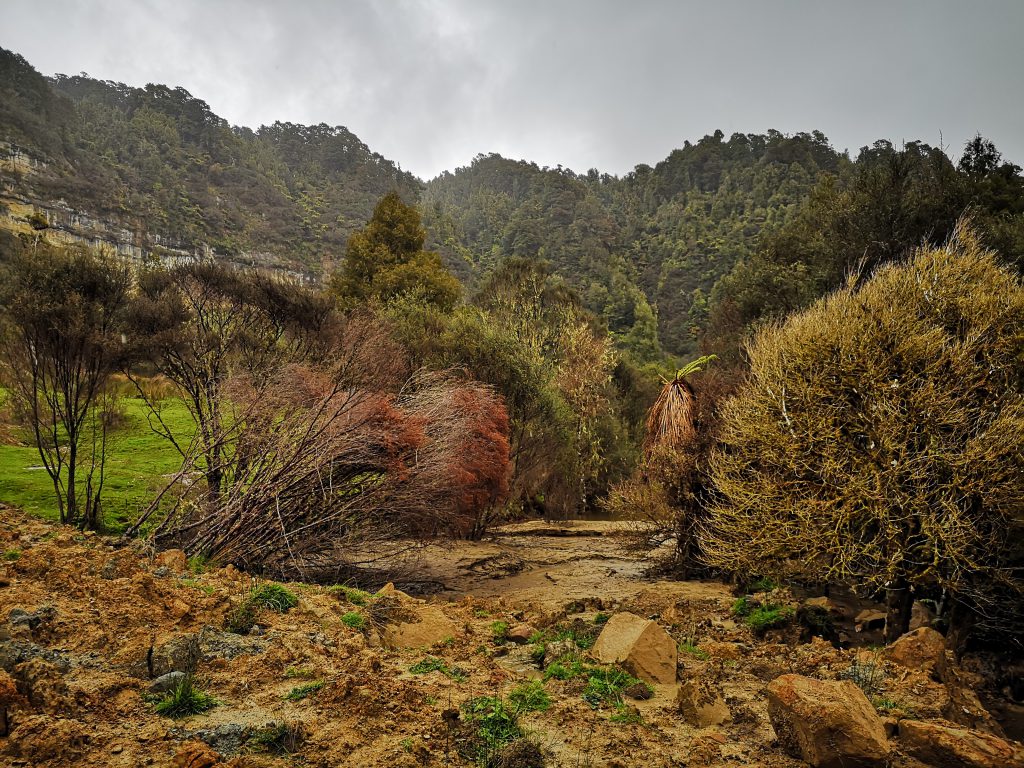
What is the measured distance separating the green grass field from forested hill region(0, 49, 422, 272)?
63.3 meters

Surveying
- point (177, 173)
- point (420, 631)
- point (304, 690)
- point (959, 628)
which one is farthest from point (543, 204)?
point (304, 690)

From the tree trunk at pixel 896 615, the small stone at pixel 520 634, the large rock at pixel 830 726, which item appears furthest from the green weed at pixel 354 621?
the tree trunk at pixel 896 615

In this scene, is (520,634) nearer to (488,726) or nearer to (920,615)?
(488,726)

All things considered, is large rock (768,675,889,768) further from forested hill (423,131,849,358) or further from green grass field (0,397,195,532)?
forested hill (423,131,849,358)

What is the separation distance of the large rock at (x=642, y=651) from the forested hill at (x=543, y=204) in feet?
72.4

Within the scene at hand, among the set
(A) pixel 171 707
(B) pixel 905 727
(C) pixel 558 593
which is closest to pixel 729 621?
(C) pixel 558 593

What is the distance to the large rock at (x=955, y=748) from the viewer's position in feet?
15.5

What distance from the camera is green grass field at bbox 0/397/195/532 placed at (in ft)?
43.4

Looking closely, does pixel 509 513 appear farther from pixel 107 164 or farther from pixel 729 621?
pixel 107 164

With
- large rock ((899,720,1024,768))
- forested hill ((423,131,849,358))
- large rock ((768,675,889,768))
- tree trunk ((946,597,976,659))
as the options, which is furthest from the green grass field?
forested hill ((423,131,849,358))

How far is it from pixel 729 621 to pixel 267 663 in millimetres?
9788

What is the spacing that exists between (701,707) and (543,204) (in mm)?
113674

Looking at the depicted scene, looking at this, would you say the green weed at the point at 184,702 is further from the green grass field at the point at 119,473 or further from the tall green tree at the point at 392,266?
the tall green tree at the point at 392,266

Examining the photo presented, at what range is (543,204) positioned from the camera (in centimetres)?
11219
